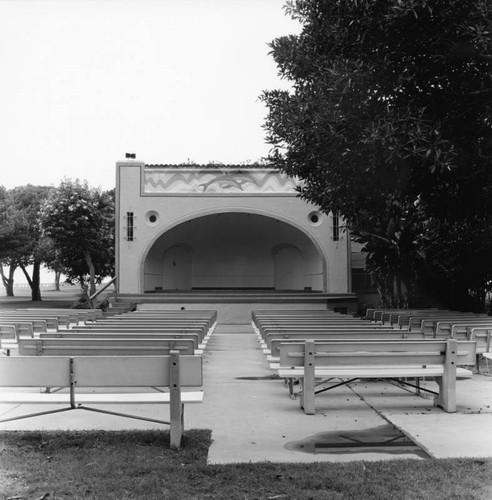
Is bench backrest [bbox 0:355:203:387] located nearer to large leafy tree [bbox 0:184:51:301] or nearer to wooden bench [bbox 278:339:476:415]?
wooden bench [bbox 278:339:476:415]

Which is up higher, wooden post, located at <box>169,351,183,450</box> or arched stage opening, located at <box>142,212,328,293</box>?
arched stage opening, located at <box>142,212,328,293</box>

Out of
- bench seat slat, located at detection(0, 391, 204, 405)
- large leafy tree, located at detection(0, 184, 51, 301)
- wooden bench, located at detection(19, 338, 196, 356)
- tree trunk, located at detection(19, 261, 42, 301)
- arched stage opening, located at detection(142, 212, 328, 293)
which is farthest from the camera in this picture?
tree trunk, located at detection(19, 261, 42, 301)

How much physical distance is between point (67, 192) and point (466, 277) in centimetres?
1571

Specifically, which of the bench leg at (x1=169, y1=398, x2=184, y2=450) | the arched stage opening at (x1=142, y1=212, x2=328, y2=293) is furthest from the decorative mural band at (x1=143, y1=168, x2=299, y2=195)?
the bench leg at (x1=169, y1=398, x2=184, y2=450)

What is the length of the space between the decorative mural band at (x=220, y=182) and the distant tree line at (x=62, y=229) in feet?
12.9

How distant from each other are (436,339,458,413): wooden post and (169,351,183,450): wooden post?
269cm

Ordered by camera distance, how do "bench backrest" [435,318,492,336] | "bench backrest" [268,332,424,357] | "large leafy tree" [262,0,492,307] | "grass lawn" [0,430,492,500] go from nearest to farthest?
"grass lawn" [0,430,492,500]
"bench backrest" [268,332,424,357]
"large leafy tree" [262,0,492,307]
"bench backrest" [435,318,492,336]

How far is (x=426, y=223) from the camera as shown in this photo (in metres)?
18.7

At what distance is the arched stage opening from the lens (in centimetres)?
2495

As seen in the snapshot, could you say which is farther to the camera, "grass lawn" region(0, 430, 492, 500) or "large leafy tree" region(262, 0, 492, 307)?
"large leafy tree" region(262, 0, 492, 307)

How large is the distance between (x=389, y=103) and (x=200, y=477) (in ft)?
20.3

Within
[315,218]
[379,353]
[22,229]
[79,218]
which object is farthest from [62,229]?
[379,353]

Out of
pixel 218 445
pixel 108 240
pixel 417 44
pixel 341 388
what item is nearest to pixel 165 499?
pixel 218 445

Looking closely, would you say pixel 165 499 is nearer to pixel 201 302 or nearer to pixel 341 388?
pixel 341 388
